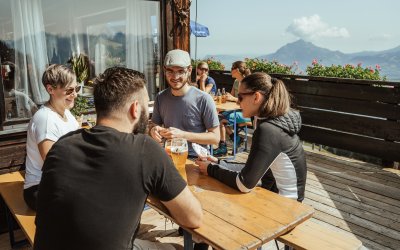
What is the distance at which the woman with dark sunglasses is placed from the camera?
1934 mm

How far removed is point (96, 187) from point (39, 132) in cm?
136

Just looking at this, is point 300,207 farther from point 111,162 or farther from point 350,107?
point 350,107

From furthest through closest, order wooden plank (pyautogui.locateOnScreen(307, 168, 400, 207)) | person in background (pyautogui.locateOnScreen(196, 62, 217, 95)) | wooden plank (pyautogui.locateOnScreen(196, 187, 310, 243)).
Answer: person in background (pyautogui.locateOnScreen(196, 62, 217, 95)) → wooden plank (pyautogui.locateOnScreen(307, 168, 400, 207)) → wooden plank (pyautogui.locateOnScreen(196, 187, 310, 243))

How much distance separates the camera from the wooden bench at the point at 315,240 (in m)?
1.88

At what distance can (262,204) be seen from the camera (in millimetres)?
1797

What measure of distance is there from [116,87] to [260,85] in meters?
1.11

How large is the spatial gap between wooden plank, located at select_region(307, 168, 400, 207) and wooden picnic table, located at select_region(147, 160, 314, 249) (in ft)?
10.1

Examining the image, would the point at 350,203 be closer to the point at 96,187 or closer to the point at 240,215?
the point at 240,215

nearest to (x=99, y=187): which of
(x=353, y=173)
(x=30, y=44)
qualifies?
(x=30, y=44)

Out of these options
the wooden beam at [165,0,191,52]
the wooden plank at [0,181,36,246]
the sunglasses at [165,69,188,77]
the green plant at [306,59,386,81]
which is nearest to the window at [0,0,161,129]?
the wooden beam at [165,0,191,52]

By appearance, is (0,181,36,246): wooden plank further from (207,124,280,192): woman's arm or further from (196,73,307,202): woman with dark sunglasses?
(207,124,280,192): woman's arm

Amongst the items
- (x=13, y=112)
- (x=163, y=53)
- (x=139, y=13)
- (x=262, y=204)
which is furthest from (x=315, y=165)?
(x=13, y=112)

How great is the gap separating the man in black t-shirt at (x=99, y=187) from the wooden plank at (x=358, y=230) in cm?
282

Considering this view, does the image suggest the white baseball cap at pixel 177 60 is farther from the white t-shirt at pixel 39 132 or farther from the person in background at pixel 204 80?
the person in background at pixel 204 80
